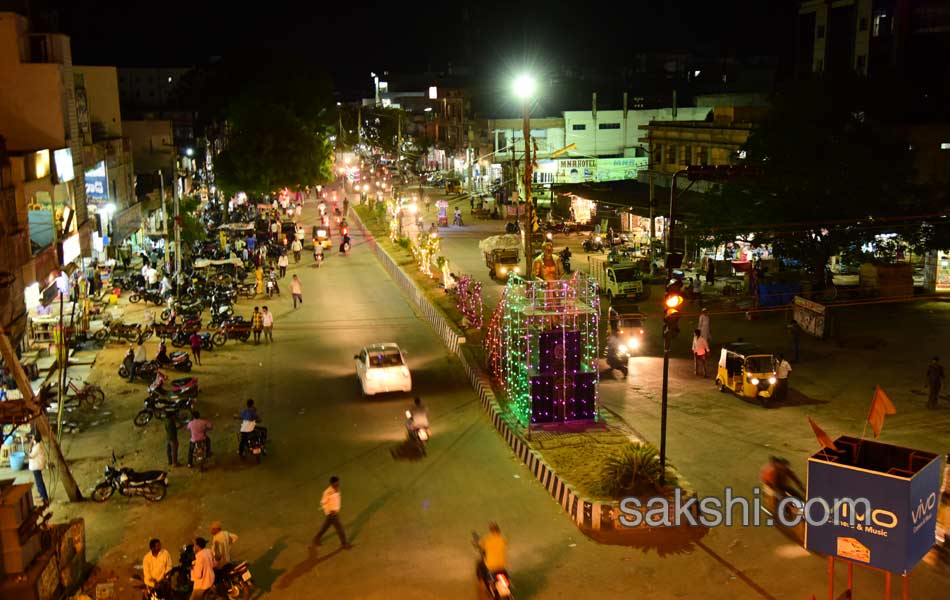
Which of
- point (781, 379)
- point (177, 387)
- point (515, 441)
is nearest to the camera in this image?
point (515, 441)

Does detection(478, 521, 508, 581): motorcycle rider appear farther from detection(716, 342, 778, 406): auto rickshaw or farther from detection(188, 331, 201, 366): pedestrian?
detection(188, 331, 201, 366): pedestrian

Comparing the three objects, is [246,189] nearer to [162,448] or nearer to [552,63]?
[162,448]

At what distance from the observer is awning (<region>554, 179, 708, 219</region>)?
43312 millimetres

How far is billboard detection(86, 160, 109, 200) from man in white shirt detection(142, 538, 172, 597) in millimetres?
24093

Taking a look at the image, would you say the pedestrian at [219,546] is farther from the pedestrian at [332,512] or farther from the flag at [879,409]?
the flag at [879,409]

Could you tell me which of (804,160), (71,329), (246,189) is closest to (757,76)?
(246,189)

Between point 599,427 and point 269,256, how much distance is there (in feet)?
97.3

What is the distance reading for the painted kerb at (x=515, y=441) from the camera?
15000mm

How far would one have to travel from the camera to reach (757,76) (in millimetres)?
90500

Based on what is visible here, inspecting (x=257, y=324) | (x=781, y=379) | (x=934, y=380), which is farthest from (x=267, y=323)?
(x=934, y=380)

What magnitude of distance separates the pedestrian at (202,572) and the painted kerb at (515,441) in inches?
240

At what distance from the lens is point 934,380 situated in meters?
21.1

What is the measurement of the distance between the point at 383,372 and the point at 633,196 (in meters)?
31.2

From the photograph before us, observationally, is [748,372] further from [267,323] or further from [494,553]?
[267,323]
